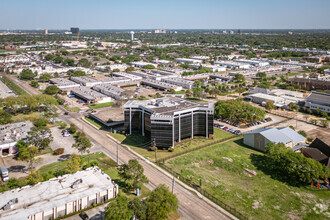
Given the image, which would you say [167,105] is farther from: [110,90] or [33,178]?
[110,90]

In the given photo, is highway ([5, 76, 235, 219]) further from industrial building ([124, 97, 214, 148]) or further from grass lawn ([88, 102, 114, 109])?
grass lawn ([88, 102, 114, 109])

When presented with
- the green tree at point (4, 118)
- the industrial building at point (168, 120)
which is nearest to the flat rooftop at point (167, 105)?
the industrial building at point (168, 120)

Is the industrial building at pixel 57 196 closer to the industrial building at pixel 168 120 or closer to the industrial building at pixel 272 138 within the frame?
the industrial building at pixel 168 120

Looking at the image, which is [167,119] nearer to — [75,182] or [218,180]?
[218,180]

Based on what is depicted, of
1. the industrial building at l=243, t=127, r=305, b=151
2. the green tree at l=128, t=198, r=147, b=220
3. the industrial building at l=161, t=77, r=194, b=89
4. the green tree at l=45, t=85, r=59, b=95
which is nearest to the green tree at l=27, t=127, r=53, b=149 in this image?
the green tree at l=128, t=198, r=147, b=220

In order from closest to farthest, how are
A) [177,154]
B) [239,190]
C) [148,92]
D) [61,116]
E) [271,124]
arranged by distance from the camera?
[239,190]
[177,154]
[271,124]
[61,116]
[148,92]

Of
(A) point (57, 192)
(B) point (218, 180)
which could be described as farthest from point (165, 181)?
(A) point (57, 192)
